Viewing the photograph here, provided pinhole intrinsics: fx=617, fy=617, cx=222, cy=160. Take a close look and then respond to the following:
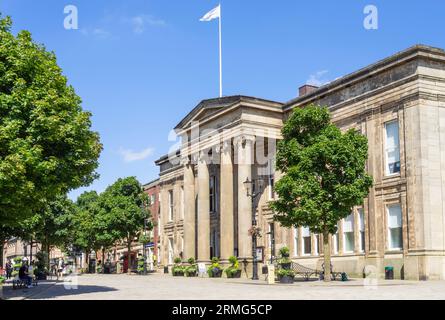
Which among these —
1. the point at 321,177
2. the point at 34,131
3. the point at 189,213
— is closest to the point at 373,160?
the point at 321,177

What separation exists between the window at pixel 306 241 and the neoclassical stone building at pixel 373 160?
8 centimetres

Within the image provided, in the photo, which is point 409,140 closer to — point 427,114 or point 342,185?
point 427,114

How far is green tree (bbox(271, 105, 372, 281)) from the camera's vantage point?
32.6m

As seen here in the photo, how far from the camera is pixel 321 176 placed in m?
33.3

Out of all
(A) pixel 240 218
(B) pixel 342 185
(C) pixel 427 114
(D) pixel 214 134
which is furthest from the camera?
(D) pixel 214 134

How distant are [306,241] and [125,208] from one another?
2384 cm

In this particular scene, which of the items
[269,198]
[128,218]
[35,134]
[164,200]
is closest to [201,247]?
[269,198]

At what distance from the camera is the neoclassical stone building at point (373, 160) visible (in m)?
35.5

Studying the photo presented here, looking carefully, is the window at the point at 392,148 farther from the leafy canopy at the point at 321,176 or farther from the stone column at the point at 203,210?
the stone column at the point at 203,210

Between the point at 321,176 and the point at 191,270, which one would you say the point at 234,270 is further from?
the point at 321,176

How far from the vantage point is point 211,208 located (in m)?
61.1

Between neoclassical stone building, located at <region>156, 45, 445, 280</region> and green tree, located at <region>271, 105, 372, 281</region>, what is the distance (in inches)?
178

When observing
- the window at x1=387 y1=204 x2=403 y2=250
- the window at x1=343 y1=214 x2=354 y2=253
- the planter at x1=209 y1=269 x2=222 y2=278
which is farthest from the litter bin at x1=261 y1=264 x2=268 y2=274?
the window at x1=387 y1=204 x2=403 y2=250

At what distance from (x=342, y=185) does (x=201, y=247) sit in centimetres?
2247
